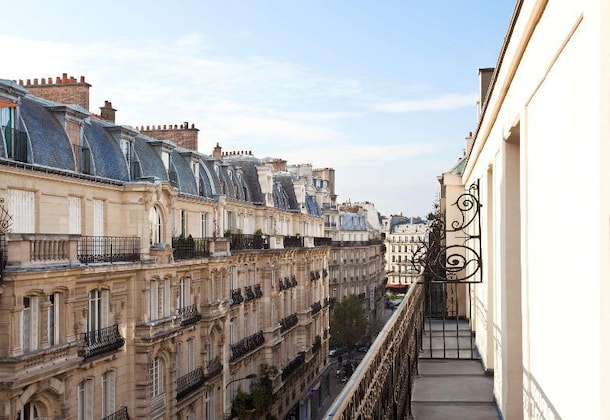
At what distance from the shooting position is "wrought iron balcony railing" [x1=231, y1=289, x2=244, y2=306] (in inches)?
1294

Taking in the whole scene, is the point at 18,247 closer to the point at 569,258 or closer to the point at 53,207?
the point at 53,207

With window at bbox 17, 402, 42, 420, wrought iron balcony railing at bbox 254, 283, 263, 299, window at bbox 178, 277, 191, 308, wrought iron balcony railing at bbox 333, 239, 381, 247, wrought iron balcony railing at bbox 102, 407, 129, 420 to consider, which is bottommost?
wrought iron balcony railing at bbox 102, 407, 129, 420

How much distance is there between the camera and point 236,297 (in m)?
33.3

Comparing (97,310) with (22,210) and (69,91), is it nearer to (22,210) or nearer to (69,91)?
(22,210)

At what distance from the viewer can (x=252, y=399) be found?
109ft

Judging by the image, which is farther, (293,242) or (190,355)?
(293,242)

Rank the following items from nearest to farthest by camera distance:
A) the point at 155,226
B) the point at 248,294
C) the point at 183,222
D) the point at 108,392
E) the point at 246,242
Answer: the point at 108,392 → the point at 155,226 → the point at 183,222 → the point at 248,294 → the point at 246,242

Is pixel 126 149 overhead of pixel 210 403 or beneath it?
overhead

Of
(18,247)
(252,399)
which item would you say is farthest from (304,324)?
(18,247)

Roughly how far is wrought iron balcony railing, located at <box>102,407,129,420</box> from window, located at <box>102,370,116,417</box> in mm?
105

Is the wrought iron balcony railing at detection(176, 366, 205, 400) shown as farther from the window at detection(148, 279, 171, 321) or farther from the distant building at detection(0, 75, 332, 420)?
the window at detection(148, 279, 171, 321)

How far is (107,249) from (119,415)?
5.31m

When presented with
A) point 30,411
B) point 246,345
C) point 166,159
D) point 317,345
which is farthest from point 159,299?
point 317,345

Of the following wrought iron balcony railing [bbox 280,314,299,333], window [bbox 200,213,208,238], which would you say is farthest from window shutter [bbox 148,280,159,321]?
wrought iron balcony railing [bbox 280,314,299,333]
